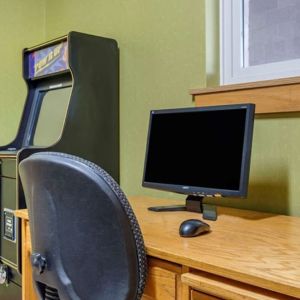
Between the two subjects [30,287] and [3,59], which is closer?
[30,287]

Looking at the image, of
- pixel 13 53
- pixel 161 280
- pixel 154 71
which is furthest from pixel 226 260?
pixel 13 53

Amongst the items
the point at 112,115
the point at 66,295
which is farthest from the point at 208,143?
the point at 112,115

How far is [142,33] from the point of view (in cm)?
203

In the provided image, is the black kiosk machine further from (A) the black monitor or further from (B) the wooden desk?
(B) the wooden desk

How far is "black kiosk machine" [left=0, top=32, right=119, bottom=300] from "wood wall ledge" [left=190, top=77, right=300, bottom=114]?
60 cm

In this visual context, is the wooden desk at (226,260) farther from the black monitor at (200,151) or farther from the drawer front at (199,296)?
the black monitor at (200,151)

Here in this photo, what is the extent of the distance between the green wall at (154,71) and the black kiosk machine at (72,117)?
0.24ft

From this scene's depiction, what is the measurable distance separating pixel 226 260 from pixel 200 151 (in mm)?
560

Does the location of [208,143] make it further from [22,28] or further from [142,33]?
[22,28]

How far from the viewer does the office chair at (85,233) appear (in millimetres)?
924

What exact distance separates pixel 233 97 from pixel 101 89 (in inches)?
29.7

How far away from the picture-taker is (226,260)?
2.95 feet

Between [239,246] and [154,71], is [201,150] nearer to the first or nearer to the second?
[239,246]

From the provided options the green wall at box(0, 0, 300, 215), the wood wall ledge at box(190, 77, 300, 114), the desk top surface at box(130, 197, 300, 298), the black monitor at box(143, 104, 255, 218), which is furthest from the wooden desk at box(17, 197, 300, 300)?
the wood wall ledge at box(190, 77, 300, 114)
